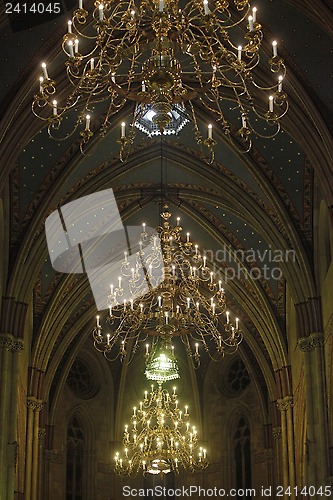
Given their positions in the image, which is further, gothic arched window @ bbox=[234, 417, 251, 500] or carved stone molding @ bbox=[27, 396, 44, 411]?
gothic arched window @ bbox=[234, 417, 251, 500]

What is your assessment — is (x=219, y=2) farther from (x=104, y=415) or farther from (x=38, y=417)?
(x=104, y=415)

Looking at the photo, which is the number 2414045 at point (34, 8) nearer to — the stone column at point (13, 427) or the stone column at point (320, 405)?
the stone column at point (13, 427)

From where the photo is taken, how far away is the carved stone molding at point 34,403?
25.6 meters

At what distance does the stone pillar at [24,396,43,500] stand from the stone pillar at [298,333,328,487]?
24.8ft

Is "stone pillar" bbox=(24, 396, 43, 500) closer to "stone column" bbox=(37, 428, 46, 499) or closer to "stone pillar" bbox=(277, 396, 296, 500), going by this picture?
"stone column" bbox=(37, 428, 46, 499)

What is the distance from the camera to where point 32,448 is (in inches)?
987

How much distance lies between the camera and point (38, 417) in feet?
85.3

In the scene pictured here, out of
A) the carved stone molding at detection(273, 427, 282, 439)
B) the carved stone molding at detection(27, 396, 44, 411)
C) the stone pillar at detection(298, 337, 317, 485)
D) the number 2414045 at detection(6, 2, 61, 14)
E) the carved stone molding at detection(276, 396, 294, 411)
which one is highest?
the number 2414045 at detection(6, 2, 61, 14)

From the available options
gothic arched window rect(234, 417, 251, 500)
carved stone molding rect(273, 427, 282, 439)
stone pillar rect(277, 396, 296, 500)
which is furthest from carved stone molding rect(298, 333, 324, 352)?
gothic arched window rect(234, 417, 251, 500)

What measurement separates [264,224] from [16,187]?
5.66 m

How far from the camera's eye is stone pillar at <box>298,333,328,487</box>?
20.1 metres

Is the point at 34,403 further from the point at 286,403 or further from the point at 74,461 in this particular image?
the point at 286,403

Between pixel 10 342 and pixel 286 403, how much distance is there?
303 inches

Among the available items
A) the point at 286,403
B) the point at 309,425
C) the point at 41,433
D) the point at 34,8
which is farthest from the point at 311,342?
the point at 34,8
